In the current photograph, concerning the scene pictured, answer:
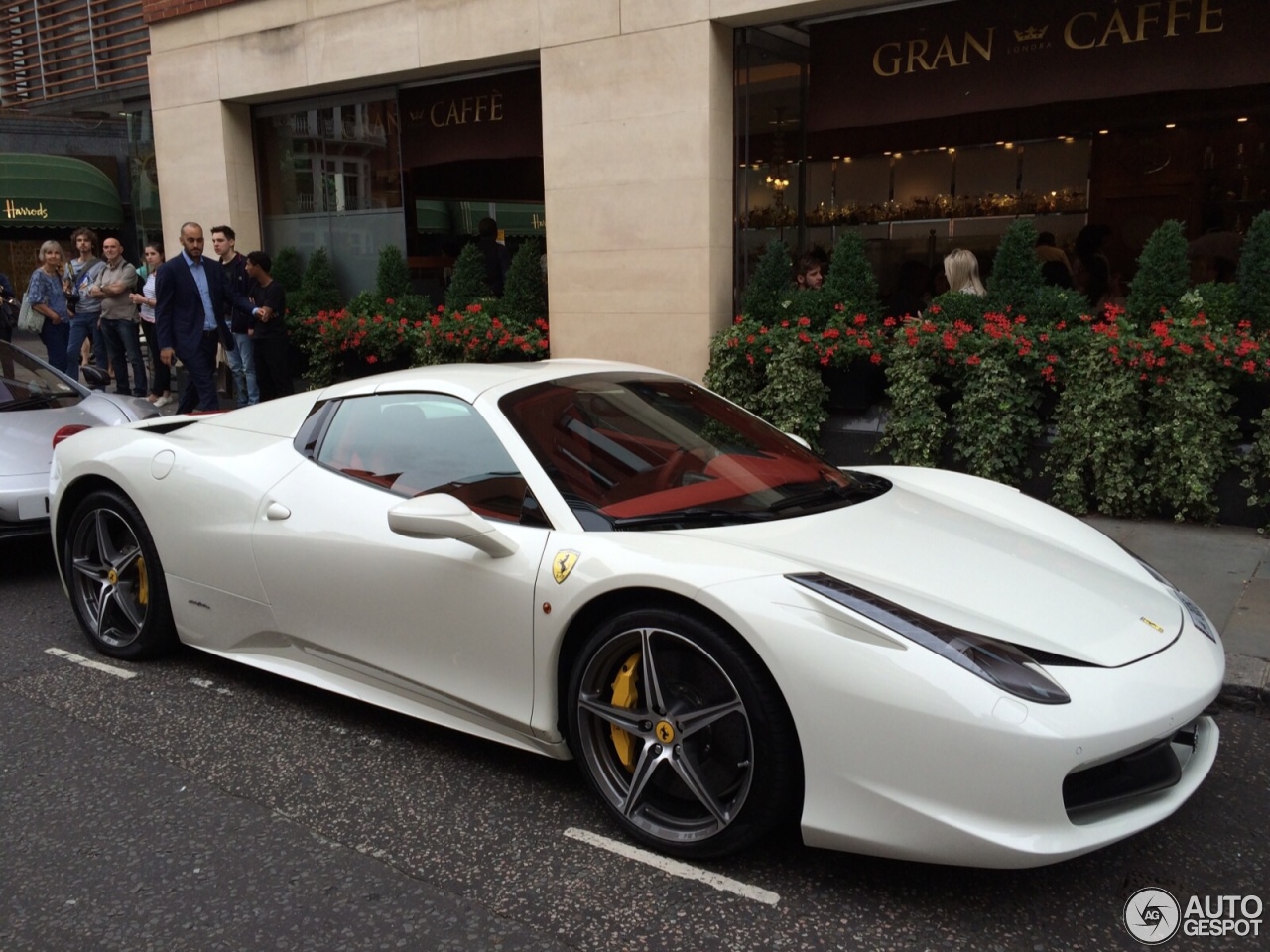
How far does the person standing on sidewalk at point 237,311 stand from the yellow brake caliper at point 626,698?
7.78 m

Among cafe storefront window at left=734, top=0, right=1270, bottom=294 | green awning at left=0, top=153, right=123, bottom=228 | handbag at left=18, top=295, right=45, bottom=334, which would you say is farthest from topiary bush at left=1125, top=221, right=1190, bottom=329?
green awning at left=0, top=153, right=123, bottom=228

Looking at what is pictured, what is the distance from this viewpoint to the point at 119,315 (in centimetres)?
1212

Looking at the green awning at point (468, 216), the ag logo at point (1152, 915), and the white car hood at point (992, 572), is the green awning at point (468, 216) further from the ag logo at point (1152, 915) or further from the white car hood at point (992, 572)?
the ag logo at point (1152, 915)

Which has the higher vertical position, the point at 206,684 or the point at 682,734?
the point at 682,734

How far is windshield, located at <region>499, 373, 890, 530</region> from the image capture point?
340 cm

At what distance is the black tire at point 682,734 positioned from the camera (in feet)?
9.21

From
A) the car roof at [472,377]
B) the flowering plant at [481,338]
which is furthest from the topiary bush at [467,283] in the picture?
the car roof at [472,377]

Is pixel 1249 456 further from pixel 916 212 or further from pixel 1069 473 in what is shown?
pixel 916 212

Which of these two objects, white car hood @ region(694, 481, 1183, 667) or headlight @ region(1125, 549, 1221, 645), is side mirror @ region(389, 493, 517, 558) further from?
headlight @ region(1125, 549, 1221, 645)

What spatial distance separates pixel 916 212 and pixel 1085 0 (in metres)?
4.59

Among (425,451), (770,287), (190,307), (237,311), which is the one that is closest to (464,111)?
(237,311)

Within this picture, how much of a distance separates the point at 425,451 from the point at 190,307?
6360 millimetres

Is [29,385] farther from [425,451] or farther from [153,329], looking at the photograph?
[153,329]

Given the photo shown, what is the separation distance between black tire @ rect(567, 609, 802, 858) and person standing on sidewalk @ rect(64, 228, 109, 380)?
36.3ft
